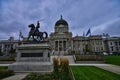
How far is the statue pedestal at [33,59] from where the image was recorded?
47.1 ft

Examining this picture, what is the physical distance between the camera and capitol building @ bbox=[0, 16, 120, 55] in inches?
3649

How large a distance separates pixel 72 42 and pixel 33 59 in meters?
83.1

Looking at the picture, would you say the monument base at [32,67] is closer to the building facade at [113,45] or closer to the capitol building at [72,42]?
the capitol building at [72,42]

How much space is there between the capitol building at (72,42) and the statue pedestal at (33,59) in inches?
2607

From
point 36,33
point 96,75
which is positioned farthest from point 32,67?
point 96,75

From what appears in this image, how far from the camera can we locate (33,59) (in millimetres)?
15031

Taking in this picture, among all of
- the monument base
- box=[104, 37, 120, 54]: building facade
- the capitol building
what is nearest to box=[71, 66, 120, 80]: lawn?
the monument base

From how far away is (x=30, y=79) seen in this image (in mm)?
10195

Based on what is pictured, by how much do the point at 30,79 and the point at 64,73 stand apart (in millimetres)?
2648

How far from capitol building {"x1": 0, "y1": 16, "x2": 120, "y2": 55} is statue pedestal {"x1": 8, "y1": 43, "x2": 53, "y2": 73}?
66216 millimetres

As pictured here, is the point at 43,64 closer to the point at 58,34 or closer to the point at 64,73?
the point at 64,73

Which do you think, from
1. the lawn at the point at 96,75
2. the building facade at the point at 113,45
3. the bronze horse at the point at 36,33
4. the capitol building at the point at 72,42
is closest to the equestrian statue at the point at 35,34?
the bronze horse at the point at 36,33

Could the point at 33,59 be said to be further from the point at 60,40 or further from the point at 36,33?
the point at 60,40

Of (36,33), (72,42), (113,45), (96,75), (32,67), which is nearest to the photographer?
(96,75)
